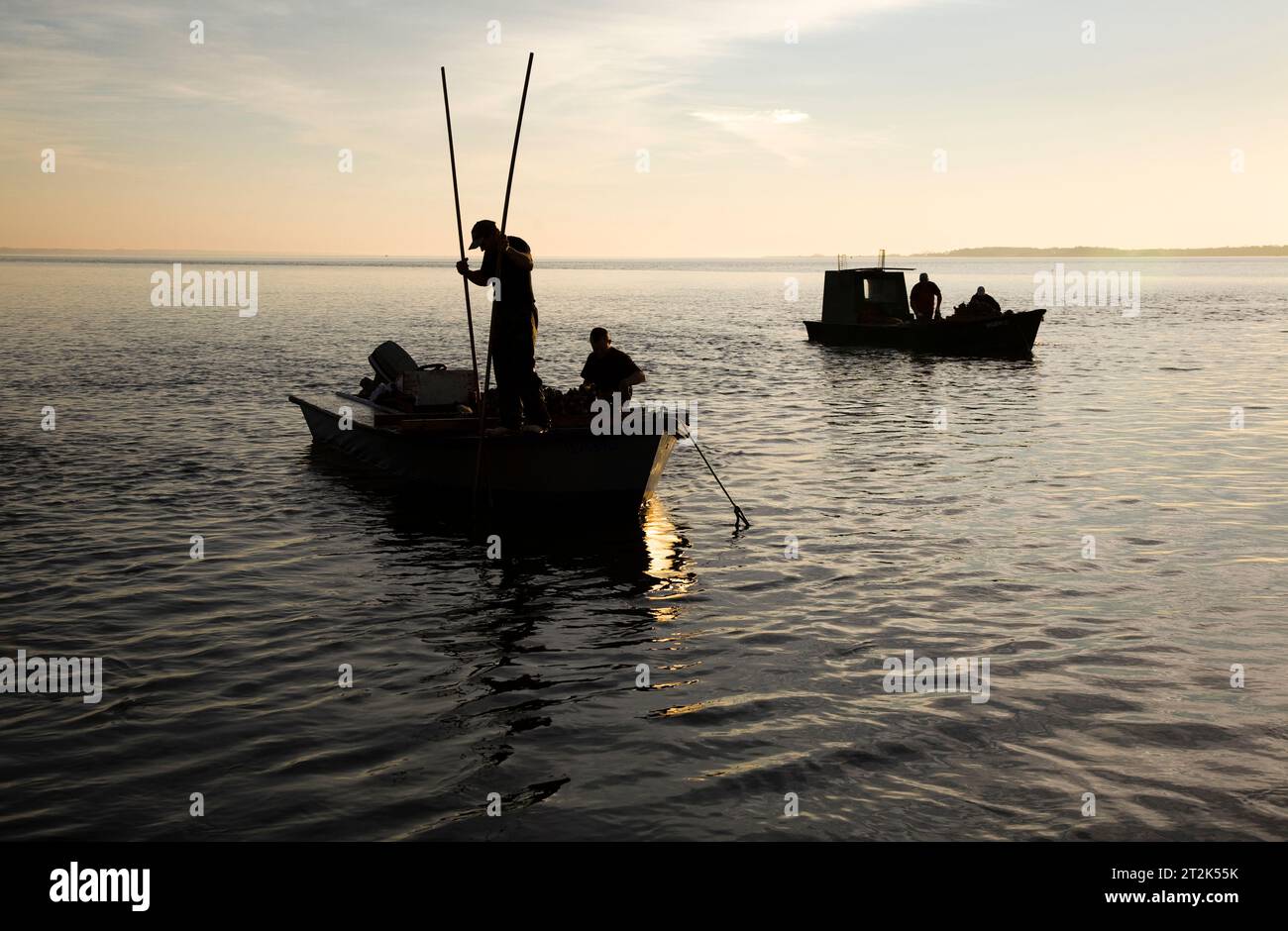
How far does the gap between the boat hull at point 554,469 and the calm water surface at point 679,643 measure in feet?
1.86

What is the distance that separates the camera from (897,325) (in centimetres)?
3953

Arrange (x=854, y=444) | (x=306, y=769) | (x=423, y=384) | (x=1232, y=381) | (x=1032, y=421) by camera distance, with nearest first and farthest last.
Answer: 1. (x=306, y=769)
2. (x=423, y=384)
3. (x=854, y=444)
4. (x=1032, y=421)
5. (x=1232, y=381)

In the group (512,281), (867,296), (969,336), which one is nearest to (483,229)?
(512,281)

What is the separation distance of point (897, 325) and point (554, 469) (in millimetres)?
28684

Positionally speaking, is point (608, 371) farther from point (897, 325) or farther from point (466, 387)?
point (897, 325)

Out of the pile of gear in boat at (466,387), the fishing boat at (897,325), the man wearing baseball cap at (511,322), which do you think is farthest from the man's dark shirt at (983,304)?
the man wearing baseball cap at (511,322)

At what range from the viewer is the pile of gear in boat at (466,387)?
45.1ft

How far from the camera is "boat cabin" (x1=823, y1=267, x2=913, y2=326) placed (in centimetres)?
4169

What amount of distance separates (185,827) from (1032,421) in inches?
770

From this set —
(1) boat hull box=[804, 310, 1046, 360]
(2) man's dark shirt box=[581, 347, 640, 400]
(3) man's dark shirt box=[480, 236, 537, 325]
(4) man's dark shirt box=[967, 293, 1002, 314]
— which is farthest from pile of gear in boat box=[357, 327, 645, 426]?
(4) man's dark shirt box=[967, 293, 1002, 314]

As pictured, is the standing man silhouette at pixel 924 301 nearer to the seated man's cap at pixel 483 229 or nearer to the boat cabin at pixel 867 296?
the boat cabin at pixel 867 296
